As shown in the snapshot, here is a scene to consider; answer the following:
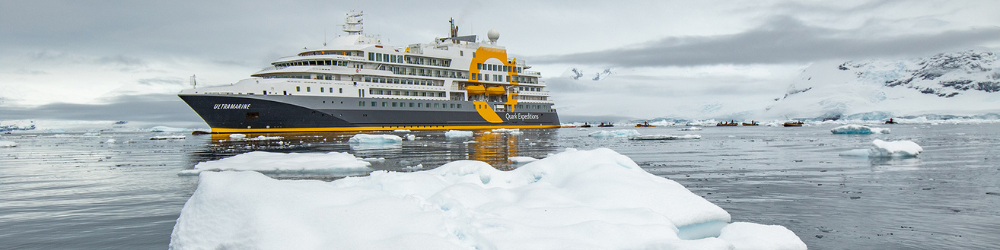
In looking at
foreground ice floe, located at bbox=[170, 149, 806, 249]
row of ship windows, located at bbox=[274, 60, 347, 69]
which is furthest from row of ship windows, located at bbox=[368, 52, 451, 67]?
foreground ice floe, located at bbox=[170, 149, 806, 249]

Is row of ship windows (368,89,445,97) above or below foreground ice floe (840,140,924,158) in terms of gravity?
above

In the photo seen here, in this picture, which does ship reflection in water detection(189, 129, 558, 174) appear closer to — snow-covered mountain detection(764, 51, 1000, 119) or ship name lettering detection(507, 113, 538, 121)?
ship name lettering detection(507, 113, 538, 121)

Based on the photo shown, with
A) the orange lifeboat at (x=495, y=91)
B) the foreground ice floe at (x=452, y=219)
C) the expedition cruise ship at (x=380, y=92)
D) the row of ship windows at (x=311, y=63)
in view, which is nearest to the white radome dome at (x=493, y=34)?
the expedition cruise ship at (x=380, y=92)

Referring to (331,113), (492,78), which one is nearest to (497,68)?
(492,78)

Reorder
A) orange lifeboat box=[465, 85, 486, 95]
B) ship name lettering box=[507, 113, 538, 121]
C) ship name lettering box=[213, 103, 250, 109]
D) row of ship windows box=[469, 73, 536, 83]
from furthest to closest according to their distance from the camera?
ship name lettering box=[507, 113, 538, 121]
row of ship windows box=[469, 73, 536, 83]
orange lifeboat box=[465, 85, 486, 95]
ship name lettering box=[213, 103, 250, 109]

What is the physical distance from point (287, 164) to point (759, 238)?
9650 mm

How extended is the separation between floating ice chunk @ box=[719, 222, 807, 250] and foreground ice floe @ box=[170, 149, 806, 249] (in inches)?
0.4

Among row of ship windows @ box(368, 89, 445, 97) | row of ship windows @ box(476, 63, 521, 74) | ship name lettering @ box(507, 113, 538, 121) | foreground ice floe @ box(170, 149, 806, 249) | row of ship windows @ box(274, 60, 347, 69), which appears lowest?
foreground ice floe @ box(170, 149, 806, 249)

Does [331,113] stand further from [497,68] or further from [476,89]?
[497,68]

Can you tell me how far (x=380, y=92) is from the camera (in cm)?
4434

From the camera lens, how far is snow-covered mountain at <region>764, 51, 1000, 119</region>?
128625 millimetres

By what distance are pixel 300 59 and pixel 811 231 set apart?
1591 inches

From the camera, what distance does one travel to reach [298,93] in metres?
38.7

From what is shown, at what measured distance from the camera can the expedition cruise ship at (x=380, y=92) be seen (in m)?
37.5
